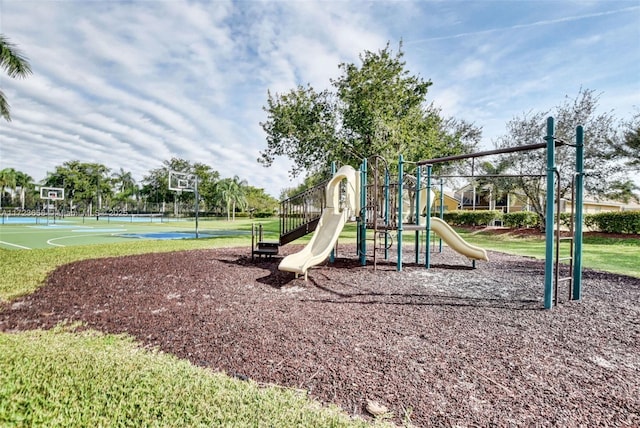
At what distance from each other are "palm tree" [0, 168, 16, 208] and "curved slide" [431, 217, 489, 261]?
79.3m

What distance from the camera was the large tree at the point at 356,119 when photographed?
16281 millimetres

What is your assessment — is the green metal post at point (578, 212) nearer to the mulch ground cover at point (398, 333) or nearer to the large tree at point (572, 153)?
the mulch ground cover at point (398, 333)

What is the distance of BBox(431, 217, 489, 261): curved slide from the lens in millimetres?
8161

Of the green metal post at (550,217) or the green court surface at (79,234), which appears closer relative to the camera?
the green metal post at (550,217)

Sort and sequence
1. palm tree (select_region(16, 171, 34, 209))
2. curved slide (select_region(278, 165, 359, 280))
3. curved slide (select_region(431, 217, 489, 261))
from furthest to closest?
palm tree (select_region(16, 171, 34, 209))
curved slide (select_region(431, 217, 489, 261))
curved slide (select_region(278, 165, 359, 280))

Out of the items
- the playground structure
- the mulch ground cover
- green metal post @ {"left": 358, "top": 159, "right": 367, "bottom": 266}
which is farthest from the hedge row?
green metal post @ {"left": 358, "top": 159, "right": 367, "bottom": 266}

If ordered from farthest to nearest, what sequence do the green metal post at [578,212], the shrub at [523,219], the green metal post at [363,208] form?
1. the shrub at [523,219]
2. the green metal post at [363,208]
3. the green metal post at [578,212]

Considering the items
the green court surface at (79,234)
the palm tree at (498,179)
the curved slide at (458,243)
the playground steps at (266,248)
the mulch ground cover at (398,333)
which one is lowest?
the green court surface at (79,234)

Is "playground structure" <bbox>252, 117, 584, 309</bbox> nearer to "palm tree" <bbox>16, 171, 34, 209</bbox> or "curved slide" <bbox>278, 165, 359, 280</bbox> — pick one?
"curved slide" <bbox>278, 165, 359, 280</bbox>

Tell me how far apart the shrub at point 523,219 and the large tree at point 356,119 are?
949cm

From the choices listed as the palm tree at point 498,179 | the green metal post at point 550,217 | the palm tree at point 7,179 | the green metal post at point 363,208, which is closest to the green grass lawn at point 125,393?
the green metal post at point 550,217

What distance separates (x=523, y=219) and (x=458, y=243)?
18020 millimetres

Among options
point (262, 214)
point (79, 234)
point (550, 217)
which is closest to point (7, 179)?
point (262, 214)

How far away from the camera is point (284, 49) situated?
10.5 metres
